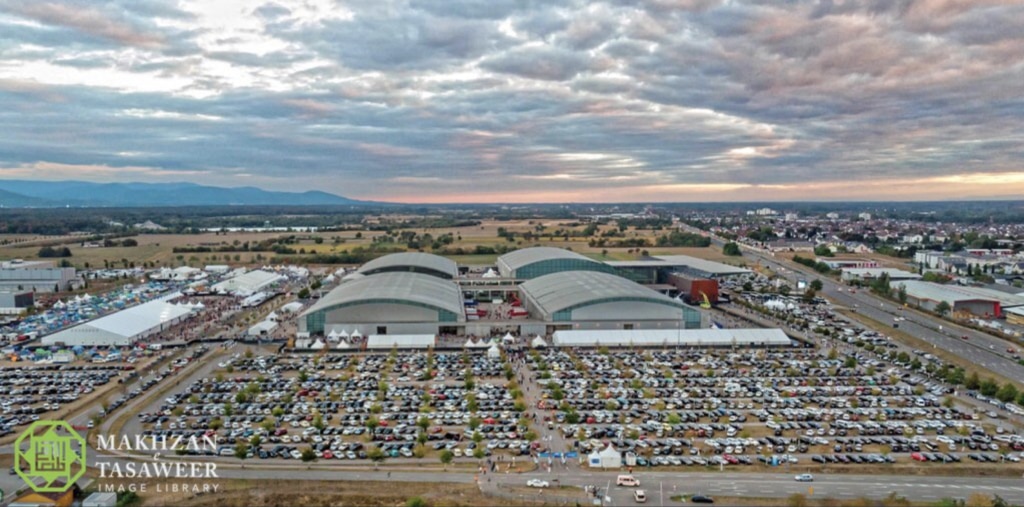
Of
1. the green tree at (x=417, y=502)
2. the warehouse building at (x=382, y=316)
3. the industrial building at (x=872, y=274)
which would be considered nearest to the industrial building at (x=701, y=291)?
the industrial building at (x=872, y=274)

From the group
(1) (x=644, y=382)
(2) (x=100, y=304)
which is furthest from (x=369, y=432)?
(2) (x=100, y=304)

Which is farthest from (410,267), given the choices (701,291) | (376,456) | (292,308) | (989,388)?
(989,388)

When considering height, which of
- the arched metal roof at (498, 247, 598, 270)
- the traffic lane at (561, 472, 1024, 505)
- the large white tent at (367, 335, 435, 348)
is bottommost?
the traffic lane at (561, 472, 1024, 505)

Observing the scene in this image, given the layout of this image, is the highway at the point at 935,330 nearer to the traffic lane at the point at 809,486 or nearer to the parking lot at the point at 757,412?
the parking lot at the point at 757,412

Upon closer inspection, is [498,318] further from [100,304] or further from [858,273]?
[858,273]

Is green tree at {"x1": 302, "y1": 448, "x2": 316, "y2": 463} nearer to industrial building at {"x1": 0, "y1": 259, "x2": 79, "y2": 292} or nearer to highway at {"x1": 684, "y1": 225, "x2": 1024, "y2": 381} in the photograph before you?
highway at {"x1": 684, "y1": 225, "x2": 1024, "y2": 381}

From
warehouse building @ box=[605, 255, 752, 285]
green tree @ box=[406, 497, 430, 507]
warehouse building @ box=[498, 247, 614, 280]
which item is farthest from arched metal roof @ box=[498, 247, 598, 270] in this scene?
green tree @ box=[406, 497, 430, 507]

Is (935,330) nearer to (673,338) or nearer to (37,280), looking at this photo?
(673,338)

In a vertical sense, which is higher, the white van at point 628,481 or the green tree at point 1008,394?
the green tree at point 1008,394
